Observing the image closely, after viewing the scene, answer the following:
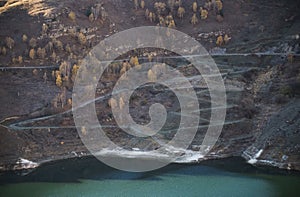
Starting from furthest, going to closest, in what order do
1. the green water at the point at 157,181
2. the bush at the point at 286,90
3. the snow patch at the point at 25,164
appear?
the bush at the point at 286,90
the snow patch at the point at 25,164
the green water at the point at 157,181

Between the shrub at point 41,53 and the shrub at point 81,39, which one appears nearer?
the shrub at point 41,53

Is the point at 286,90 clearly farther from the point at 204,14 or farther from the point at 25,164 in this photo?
the point at 25,164

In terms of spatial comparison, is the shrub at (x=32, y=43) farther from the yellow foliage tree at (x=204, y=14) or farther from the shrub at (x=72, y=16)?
the yellow foliage tree at (x=204, y=14)

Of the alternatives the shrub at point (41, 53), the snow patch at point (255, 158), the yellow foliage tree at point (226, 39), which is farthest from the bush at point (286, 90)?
the shrub at point (41, 53)

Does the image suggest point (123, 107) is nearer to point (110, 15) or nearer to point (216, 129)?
point (216, 129)

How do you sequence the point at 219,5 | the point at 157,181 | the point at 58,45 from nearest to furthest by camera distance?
the point at 157,181
the point at 58,45
the point at 219,5

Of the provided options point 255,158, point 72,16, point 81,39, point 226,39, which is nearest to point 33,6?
point 72,16

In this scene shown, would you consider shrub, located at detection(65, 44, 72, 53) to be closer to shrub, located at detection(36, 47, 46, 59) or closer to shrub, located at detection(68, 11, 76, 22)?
shrub, located at detection(36, 47, 46, 59)

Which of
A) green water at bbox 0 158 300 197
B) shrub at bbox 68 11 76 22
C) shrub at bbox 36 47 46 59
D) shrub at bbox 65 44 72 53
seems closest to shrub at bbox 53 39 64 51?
shrub at bbox 65 44 72 53

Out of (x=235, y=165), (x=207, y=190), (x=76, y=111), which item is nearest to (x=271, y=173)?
(x=235, y=165)
